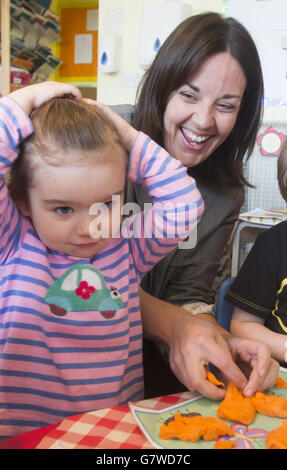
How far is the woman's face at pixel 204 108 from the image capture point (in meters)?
1.14

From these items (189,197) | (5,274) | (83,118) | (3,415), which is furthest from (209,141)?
(3,415)

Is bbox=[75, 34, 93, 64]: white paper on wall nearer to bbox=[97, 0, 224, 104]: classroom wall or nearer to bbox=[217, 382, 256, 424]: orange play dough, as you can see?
bbox=[97, 0, 224, 104]: classroom wall

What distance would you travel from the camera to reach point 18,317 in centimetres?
72

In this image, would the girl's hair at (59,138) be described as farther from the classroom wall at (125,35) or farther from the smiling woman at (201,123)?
the classroom wall at (125,35)

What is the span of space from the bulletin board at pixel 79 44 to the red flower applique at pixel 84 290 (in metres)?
3.40

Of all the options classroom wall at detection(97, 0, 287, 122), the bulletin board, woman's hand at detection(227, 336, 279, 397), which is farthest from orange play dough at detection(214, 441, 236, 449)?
the bulletin board

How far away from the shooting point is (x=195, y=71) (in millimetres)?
1146

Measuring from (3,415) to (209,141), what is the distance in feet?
2.71

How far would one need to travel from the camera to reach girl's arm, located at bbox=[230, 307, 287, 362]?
1044 millimetres

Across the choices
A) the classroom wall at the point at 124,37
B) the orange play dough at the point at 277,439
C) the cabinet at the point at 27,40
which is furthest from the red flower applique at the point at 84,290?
the classroom wall at the point at 124,37

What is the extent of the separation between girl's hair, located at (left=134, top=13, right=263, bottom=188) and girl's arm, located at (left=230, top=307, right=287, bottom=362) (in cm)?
38

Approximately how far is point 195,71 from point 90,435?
0.88m
